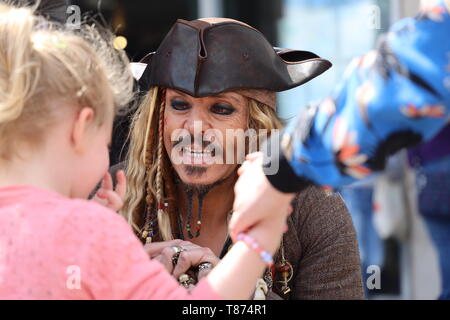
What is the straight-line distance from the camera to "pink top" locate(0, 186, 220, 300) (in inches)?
55.6

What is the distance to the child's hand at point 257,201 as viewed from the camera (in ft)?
5.14

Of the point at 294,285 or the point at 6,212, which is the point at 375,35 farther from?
the point at 6,212

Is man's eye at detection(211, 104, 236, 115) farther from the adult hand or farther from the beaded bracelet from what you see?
the beaded bracelet

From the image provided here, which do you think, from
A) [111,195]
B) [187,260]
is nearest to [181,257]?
[187,260]

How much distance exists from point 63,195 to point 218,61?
91 centimetres

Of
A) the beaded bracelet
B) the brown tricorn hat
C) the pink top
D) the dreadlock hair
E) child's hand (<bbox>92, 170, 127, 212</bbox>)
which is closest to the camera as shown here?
the pink top

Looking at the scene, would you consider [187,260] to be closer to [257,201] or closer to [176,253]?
[176,253]

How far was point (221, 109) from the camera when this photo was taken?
243cm

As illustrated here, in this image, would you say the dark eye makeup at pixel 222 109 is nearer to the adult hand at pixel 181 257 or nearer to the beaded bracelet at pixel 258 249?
the adult hand at pixel 181 257

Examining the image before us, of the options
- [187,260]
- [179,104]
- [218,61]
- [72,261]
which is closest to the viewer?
[72,261]

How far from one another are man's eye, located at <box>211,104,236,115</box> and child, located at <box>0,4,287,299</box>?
73 centimetres

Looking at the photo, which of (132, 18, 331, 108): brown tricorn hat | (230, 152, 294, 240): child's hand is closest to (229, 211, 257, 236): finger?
(230, 152, 294, 240): child's hand

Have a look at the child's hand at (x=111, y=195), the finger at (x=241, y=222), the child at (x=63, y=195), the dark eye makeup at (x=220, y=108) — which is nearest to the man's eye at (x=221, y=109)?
the dark eye makeup at (x=220, y=108)

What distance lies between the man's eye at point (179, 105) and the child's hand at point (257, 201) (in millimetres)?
834
